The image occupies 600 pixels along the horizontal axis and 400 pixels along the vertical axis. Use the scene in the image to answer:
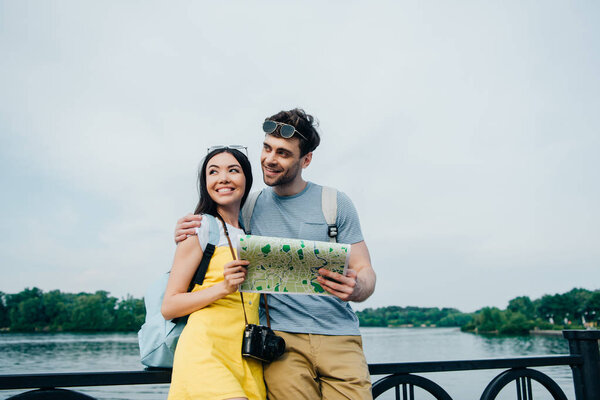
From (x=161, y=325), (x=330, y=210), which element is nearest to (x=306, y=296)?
(x=330, y=210)

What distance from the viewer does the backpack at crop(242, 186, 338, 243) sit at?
237 cm

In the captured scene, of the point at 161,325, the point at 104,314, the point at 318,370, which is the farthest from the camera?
the point at 104,314

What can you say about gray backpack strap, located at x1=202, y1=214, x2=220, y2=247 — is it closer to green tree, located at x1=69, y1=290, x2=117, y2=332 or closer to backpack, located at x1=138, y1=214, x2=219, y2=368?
backpack, located at x1=138, y1=214, x2=219, y2=368

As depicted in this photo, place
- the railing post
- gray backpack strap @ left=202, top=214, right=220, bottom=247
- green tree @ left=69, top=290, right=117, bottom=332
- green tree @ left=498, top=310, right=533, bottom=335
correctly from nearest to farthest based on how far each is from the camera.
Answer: gray backpack strap @ left=202, top=214, right=220, bottom=247 → the railing post → green tree @ left=69, top=290, right=117, bottom=332 → green tree @ left=498, top=310, right=533, bottom=335

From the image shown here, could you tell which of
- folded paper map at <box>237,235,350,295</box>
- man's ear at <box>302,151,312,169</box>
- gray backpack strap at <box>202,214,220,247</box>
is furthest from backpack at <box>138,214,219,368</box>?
man's ear at <box>302,151,312,169</box>

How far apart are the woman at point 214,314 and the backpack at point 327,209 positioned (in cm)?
24

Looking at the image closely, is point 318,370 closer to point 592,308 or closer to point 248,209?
point 248,209

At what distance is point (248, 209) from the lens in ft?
8.18

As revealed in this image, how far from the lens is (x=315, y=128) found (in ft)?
8.75

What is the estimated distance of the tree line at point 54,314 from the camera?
264 feet

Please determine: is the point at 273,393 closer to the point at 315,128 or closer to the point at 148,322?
the point at 148,322

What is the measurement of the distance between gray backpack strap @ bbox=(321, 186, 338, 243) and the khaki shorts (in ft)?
1.84

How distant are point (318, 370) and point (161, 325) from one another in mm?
831

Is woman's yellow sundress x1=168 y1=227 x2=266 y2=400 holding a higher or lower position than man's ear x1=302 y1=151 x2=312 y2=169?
lower
